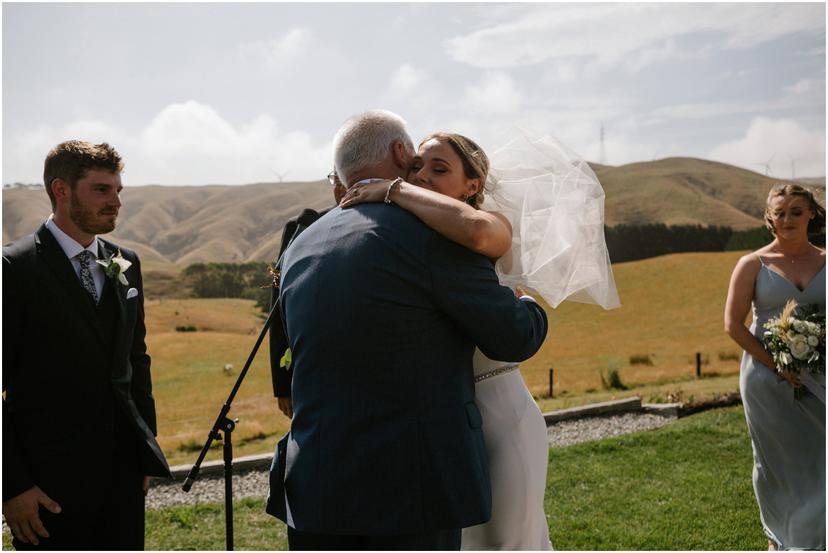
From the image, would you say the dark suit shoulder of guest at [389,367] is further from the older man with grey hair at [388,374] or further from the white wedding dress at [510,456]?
the white wedding dress at [510,456]

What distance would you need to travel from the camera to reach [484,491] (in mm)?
2625

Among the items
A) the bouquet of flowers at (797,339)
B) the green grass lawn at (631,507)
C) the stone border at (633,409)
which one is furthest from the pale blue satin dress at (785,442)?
the stone border at (633,409)

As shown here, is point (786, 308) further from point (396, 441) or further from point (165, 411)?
point (165, 411)

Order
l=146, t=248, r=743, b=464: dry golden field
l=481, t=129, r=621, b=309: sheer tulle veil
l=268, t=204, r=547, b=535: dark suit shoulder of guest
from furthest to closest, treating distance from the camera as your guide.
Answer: l=146, t=248, r=743, b=464: dry golden field
l=481, t=129, r=621, b=309: sheer tulle veil
l=268, t=204, r=547, b=535: dark suit shoulder of guest

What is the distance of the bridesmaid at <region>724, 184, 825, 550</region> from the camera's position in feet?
18.8

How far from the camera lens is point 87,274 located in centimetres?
391

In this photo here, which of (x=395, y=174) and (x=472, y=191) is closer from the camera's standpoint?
(x=395, y=174)

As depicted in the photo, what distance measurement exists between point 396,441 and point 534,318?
64 cm

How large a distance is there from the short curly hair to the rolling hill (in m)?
81.6

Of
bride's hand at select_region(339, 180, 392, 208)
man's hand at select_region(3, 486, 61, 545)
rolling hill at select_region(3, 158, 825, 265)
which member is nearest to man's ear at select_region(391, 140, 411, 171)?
bride's hand at select_region(339, 180, 392, 208)

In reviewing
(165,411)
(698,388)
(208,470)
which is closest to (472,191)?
Result: (208,470)

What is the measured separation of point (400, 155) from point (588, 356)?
24.9 meters

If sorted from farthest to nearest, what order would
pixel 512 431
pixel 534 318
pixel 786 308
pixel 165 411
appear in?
1. pixel 165 411
2. pixel 786 308
3. pixel 512 431
4. pixel 534 318

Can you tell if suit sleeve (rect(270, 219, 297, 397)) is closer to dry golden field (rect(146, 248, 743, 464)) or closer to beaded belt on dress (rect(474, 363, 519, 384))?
beaded belt on dress (rect(474, 363, 519, 384))
